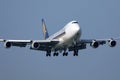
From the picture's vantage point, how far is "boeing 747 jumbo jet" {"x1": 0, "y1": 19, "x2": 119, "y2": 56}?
77938mm

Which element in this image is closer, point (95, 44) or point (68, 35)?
point (68, 35)

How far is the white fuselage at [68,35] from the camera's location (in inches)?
3036

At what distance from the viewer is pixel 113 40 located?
82438mm

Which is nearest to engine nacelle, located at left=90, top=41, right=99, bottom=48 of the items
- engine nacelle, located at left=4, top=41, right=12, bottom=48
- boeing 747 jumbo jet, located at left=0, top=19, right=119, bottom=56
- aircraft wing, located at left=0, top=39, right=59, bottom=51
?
boeing 747 jumbo jet, located at left=0, top=19, right=119, bottom=56

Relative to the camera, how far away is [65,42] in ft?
260

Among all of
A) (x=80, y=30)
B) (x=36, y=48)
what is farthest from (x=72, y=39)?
(x=36, y=48)

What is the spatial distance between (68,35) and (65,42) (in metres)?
1.56

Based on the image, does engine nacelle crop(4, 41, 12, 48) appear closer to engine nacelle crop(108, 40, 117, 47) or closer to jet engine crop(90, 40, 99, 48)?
jet engine crop(90, 40, 99, 48)

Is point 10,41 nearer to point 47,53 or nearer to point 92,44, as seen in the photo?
point 47,53

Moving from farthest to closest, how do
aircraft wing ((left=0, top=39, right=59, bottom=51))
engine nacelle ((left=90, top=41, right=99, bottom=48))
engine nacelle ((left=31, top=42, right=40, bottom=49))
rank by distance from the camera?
engine nacelle ((left=90, top=41, right=99, bottom=48))
aircraft wing ((left=0, top=39, right=59, bottom=51))
engine nacelle ((left=31, top=42, right=40, bottom=49))

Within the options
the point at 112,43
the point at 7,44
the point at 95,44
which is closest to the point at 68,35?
the point at 95,44

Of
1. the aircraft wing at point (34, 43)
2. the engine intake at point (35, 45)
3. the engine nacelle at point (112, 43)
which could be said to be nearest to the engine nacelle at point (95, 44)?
the engine nacelle at point (112, 43)

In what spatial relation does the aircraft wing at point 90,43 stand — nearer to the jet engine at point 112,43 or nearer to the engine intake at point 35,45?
the jet engine at point 112,43

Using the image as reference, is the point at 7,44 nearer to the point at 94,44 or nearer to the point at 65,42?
the point at 65,42
